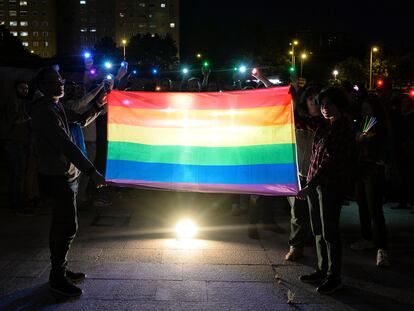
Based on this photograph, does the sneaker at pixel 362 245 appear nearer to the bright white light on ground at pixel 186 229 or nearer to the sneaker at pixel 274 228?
the sneaker at pixel 274 228

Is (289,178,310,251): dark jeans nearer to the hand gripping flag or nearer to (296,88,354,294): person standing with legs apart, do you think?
the hand gripping flag

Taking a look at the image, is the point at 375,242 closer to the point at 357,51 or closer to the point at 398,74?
the point at 398,74

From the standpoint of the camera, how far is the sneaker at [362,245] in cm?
624

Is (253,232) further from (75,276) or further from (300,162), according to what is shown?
(75,276)

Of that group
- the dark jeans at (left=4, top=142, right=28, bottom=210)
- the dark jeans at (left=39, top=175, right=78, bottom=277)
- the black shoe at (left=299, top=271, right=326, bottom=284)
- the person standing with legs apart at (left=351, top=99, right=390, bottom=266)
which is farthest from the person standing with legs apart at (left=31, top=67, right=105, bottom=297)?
the dark jeans at (left=4, top=142, right=28, bottom=210)

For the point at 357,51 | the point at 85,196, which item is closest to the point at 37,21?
the point at 357,51

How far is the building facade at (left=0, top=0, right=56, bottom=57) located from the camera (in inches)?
5527

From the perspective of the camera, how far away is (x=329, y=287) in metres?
4.82

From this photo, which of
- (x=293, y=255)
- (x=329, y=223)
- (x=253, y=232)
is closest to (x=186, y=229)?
(x=253, y=232)

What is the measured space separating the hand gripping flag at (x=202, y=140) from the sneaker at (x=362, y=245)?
133 cm

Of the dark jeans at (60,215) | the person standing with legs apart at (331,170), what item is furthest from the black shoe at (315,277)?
the dark jeans at (60,215)

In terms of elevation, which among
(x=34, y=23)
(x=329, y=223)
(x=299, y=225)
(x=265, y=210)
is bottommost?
(x=265, y=210)

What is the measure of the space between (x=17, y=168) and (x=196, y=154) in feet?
10.6

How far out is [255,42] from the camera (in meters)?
68.2
